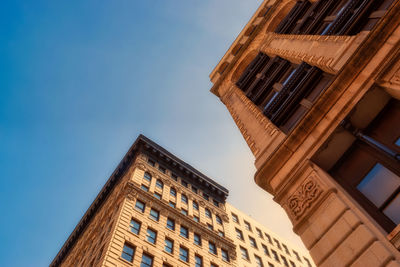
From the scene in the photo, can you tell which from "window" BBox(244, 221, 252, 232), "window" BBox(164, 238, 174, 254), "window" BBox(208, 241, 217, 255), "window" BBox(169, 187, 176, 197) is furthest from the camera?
"window" BBox(244, 221, 252, 232)

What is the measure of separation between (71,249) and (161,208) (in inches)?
959

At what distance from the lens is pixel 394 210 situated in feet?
23.0

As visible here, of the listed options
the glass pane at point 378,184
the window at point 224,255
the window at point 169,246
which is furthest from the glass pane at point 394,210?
the window at point 224,255

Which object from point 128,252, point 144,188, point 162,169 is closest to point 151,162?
point 162,169

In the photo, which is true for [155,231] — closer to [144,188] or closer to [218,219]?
[144,188]

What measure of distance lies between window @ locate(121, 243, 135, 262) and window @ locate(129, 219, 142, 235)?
2.24 metres

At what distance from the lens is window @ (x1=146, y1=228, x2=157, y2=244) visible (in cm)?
3097

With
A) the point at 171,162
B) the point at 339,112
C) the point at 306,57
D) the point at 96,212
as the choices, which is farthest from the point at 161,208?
the point at 339,112

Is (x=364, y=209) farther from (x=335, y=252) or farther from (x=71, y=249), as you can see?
(x=71, y=249)

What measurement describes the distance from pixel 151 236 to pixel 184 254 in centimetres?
421

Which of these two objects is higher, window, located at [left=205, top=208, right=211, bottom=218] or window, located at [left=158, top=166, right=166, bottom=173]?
window, located at [left=158, top=166, right=166, bottom=173]

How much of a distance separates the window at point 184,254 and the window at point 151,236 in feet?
10.7

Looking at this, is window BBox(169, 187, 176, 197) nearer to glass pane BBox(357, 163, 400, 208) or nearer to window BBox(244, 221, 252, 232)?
window BBox(244, 221, 252, 232)

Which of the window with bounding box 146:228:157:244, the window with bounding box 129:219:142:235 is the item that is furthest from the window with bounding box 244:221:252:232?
the window with bounding box 129:219:142:235
